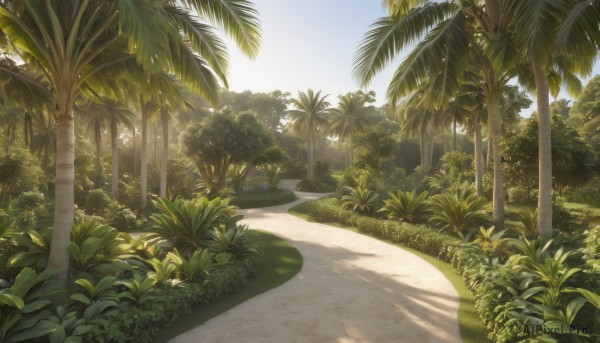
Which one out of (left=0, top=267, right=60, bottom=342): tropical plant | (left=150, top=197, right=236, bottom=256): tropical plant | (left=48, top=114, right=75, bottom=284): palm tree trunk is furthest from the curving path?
(left=150, top=197, right=236, bottom=256): tropical plant

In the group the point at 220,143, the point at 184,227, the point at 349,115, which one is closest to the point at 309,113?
the point at 349,115

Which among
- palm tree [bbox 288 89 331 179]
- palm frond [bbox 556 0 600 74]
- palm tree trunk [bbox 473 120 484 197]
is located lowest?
palm tree trunk [bbox 473 120 484 197]

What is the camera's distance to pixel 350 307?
21.9 feet

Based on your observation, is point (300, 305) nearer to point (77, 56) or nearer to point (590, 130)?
point (77, 56)

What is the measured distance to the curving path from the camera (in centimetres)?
559

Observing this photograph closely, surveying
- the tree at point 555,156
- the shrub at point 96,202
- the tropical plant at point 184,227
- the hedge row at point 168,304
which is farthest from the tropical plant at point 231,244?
the tree at point 555,156

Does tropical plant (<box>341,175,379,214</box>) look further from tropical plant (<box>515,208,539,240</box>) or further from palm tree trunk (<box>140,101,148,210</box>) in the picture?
palm tree trunk (<box>140,101,148,210</box>)

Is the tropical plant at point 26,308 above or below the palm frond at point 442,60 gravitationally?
below

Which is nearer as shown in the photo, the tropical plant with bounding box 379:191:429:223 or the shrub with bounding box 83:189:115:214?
the tropical plant with bounding box 379:191:429:223

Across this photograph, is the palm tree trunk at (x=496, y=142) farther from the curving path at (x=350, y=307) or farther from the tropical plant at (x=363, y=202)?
the tropical plant at (x=363, y=202)

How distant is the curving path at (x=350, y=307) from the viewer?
5.59m

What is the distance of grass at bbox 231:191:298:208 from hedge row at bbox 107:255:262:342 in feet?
49.8

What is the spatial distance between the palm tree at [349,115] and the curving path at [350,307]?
28454 millimetres

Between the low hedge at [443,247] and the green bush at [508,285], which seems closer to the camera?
the green bush at [508,285]
